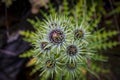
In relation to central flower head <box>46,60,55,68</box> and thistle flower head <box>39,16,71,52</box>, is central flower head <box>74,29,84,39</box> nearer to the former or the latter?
thistle flower head <box>39,16,71,52</box>

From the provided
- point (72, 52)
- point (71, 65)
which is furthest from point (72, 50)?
point (71, 65)

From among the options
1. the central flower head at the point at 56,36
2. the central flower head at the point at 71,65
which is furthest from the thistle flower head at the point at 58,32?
the central flower head at the point at 71,65

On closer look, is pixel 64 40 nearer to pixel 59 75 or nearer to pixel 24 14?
pixel 59 75

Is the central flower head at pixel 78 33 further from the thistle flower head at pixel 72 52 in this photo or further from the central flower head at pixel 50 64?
the central flower head at pixel 50 64

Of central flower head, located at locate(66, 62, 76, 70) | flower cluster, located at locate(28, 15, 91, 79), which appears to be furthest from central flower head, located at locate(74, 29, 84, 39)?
central flower head, located at locate(66, 62, 76, 70)

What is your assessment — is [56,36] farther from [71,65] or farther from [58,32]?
[71,65]

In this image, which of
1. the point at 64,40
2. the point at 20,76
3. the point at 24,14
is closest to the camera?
the point at 64,40

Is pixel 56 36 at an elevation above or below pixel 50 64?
above

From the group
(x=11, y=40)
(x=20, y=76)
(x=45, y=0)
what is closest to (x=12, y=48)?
(x=11, y=40)
